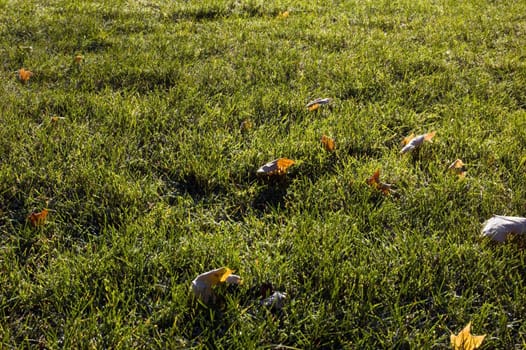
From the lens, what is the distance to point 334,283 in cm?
173

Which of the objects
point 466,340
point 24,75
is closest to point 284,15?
point 24,75

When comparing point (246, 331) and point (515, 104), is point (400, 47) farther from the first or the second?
point (246, 331)

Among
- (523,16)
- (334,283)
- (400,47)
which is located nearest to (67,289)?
(334,283)

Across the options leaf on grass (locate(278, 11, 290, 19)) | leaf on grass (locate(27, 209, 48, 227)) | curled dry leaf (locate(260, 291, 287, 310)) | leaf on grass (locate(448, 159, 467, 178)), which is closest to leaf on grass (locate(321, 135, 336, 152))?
leaf on grass (locate(448, 159, 467, 178))

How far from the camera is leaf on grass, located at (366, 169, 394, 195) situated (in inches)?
87.5

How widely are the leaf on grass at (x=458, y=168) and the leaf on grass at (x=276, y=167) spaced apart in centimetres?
71

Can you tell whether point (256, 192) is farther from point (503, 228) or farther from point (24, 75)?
point (24, 75)

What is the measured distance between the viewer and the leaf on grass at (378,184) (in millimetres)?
2223

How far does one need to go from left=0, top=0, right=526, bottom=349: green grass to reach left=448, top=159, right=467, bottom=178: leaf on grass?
0.04 m

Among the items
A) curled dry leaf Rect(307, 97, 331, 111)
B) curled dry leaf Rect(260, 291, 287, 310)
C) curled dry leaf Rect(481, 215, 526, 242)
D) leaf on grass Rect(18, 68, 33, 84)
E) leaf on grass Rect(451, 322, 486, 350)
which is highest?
leaf on grass Rect(18, 68, 33, 84)

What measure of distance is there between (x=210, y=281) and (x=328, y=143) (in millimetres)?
1092

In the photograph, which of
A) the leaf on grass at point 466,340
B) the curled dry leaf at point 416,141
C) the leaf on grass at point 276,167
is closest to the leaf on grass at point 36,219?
the leaf on grass at point 276,167

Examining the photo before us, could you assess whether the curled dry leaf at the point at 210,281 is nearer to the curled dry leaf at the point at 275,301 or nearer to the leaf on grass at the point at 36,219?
the curled dry leaf at the point at 275,301

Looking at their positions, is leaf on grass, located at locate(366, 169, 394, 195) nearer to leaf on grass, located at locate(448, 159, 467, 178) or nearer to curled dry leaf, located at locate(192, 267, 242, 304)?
leaf on grass, located at locate(448, 159, 467, 178)
